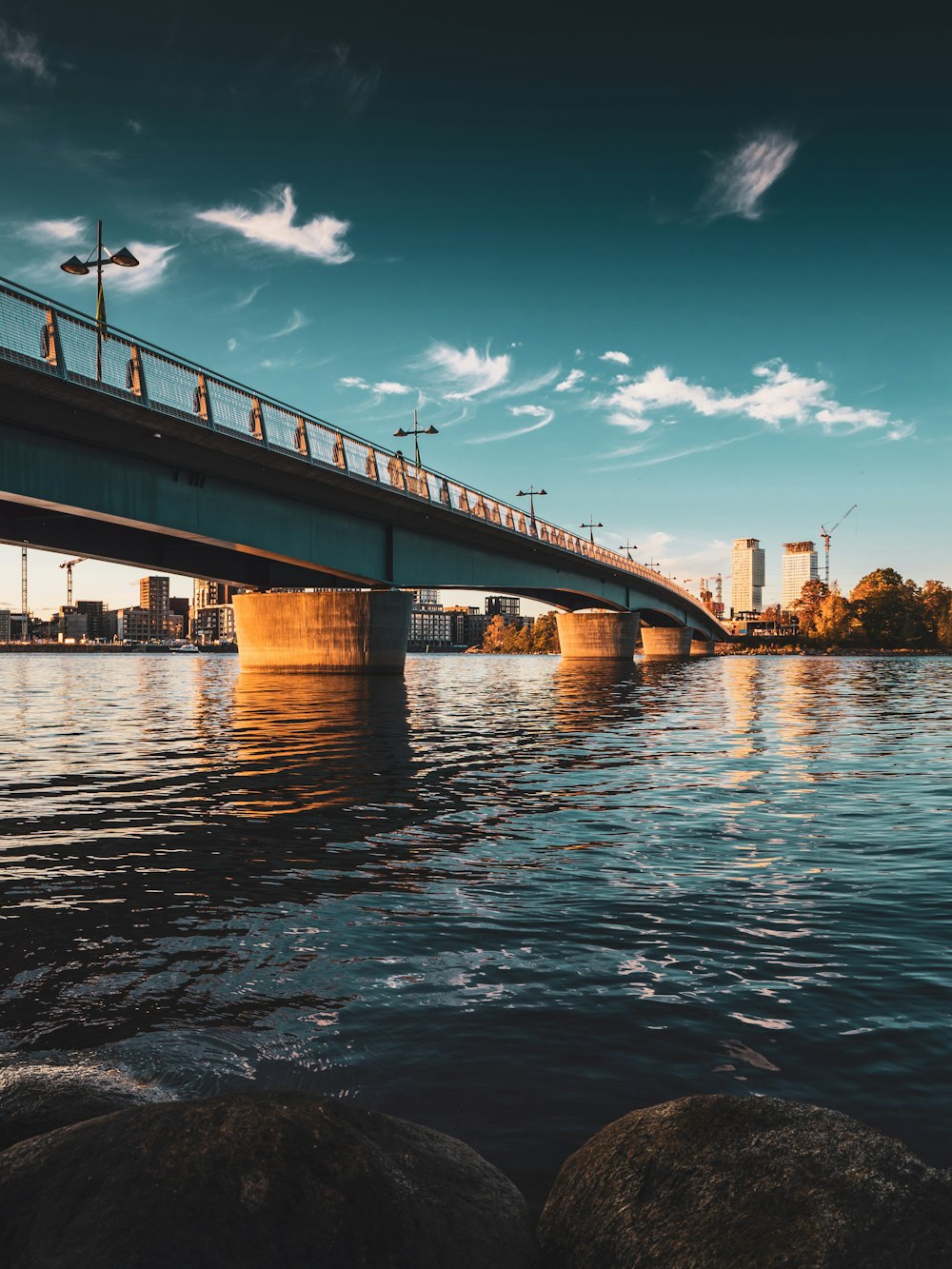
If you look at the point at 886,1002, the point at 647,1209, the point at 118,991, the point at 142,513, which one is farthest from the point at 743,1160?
the point at 142,513

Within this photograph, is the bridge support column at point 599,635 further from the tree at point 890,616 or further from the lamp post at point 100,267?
the tree at point 890,616

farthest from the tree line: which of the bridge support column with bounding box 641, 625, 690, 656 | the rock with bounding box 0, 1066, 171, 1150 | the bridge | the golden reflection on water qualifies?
the rock with bounding box 0, 1066, 171, 1150

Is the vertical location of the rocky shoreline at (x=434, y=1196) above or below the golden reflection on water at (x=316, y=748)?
above

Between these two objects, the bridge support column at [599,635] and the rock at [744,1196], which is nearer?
the rock at [744,1196]

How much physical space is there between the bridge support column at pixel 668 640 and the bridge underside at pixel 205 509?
2578 inches

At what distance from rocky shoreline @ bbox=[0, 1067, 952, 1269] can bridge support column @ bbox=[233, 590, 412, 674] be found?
5198cm

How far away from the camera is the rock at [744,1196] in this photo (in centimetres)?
285

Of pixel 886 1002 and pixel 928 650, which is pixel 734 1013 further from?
pixel 928 650

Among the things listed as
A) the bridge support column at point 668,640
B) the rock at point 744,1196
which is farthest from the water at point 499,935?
the bridge support column at point 668,640

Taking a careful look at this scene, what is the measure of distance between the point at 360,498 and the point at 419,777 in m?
29.3

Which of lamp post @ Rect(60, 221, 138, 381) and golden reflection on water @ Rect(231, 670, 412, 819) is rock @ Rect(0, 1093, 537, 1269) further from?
lamp post @ Rect(60, 221, 138, 381)

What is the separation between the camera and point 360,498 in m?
45.5

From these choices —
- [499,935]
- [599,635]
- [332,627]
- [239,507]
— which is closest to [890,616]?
[599,635]

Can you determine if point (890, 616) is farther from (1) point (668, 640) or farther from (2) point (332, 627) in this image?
(2) point (332, 627)
